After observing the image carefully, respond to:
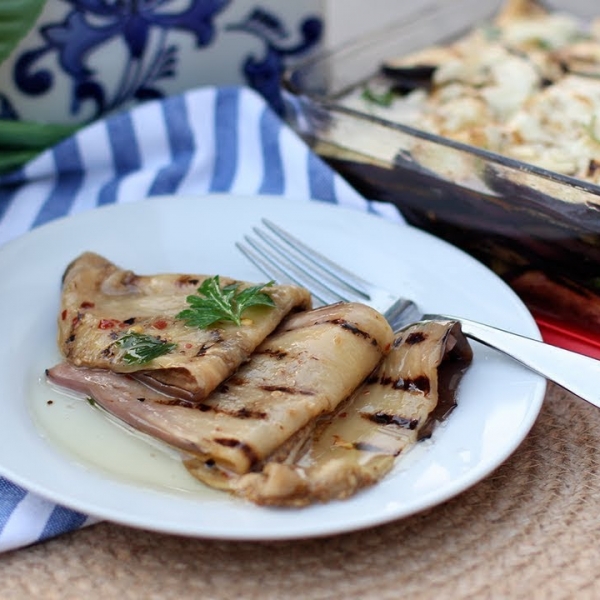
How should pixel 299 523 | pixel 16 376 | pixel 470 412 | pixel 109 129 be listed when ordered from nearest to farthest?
1. pixel 299 523
2. pixel 470 412
3. pixel 16 376
4. pixel 109 129

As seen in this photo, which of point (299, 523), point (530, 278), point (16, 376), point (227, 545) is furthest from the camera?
point (530, 278)

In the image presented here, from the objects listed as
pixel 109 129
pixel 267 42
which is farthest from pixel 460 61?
pixel 109 129

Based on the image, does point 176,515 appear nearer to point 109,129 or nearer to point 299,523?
point 299,523

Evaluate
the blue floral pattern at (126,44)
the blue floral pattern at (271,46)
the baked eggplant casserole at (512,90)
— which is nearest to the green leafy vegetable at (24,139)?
the blue floral pattern at (126,44)

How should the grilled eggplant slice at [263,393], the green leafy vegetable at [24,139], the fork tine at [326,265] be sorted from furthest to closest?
1. the green leafy vegetable at [24,139]
2. the fork tine at [326,265]
3. the grilled eggplant slice at [263,393]

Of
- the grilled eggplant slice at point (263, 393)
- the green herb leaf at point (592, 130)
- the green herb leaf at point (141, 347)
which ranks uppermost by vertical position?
the green herb leaf at point (141, 347)

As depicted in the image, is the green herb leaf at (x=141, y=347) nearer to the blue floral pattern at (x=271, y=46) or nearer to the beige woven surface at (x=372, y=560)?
the beige woven surface at (x=372, y=560)

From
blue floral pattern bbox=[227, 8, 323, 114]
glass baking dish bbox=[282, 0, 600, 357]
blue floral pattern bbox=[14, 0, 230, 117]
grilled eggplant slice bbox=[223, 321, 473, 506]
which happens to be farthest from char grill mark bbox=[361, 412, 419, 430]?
blue floral pattern bbox=[227, 8, 323, 114]
